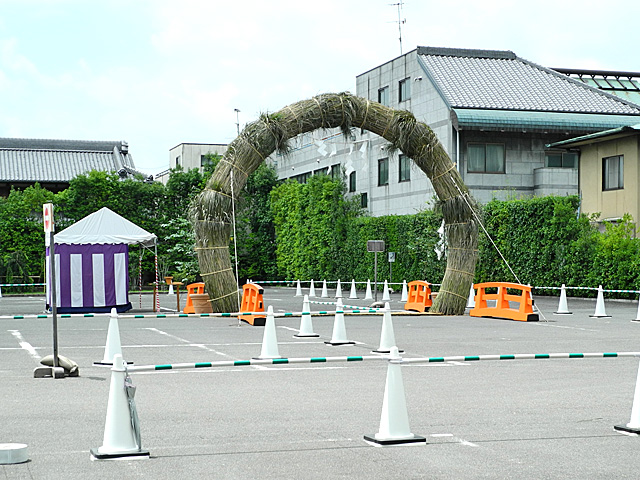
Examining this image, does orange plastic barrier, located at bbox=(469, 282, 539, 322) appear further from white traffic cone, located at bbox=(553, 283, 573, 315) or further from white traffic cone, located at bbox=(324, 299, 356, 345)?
white traffic cone, located at bbox=(324, 299, 356, 345)

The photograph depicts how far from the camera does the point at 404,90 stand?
45.0 meters

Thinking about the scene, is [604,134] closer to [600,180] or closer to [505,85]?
[600,180]

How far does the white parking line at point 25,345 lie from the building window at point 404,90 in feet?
92.8

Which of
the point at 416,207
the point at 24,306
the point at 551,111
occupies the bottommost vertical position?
the point at 24,306

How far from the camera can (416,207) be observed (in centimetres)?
4338

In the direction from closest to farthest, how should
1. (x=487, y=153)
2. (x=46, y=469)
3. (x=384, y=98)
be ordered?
(x=46, y=469)
(x=487, y=153)
(x=384, y=98)

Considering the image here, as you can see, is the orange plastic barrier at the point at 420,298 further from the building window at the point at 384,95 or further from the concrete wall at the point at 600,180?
the building window at the point at 384,95

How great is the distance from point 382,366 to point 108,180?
130ft

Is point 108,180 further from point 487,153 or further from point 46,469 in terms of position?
point 46,469

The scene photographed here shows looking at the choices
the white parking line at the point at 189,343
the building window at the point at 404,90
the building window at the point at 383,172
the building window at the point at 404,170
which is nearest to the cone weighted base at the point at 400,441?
the white parking line at the point at 189,343

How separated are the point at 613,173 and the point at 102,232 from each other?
19498 millimetres

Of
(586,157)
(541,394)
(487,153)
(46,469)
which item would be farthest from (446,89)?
(46,469)

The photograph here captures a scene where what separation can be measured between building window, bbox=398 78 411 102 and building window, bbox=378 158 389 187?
3.34m

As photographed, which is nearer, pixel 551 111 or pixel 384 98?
pixel 551 111
